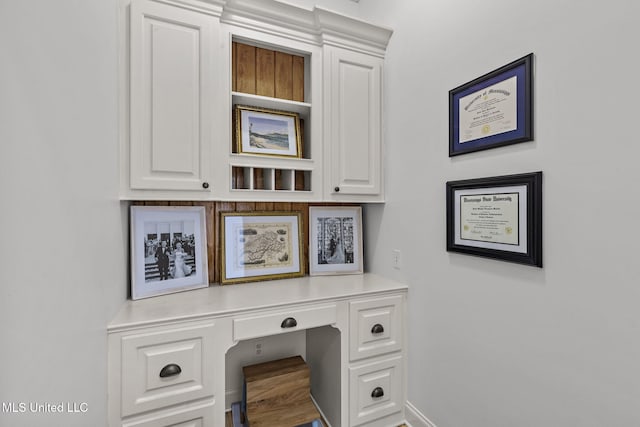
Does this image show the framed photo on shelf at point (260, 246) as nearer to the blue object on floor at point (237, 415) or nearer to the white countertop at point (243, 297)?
the white countertop at point (243, 297)

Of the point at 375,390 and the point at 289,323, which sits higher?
the point at 289,323

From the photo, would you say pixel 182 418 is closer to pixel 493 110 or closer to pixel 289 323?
pixel 289 323

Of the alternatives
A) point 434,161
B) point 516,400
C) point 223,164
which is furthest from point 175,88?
point 516,400

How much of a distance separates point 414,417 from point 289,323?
1.00 metres

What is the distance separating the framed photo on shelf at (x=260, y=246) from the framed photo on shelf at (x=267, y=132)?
436 mm

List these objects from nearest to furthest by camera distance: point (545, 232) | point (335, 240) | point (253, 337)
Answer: point (545, 232) → point (253, 337) → point (335, 240)

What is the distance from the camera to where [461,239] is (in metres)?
1.50

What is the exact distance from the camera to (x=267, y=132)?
1.95 m

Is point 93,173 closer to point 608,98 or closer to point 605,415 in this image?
point 608,98

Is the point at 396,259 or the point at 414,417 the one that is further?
the point at 396,259

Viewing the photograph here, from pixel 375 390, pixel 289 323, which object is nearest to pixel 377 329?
pixel 375 390

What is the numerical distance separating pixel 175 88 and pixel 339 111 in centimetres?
96

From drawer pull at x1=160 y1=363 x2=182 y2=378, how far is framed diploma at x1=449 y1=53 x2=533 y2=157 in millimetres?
1670

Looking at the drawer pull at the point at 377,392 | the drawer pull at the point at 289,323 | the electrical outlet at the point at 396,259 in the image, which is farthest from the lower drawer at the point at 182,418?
the electrical outlet at the point at 396,259
